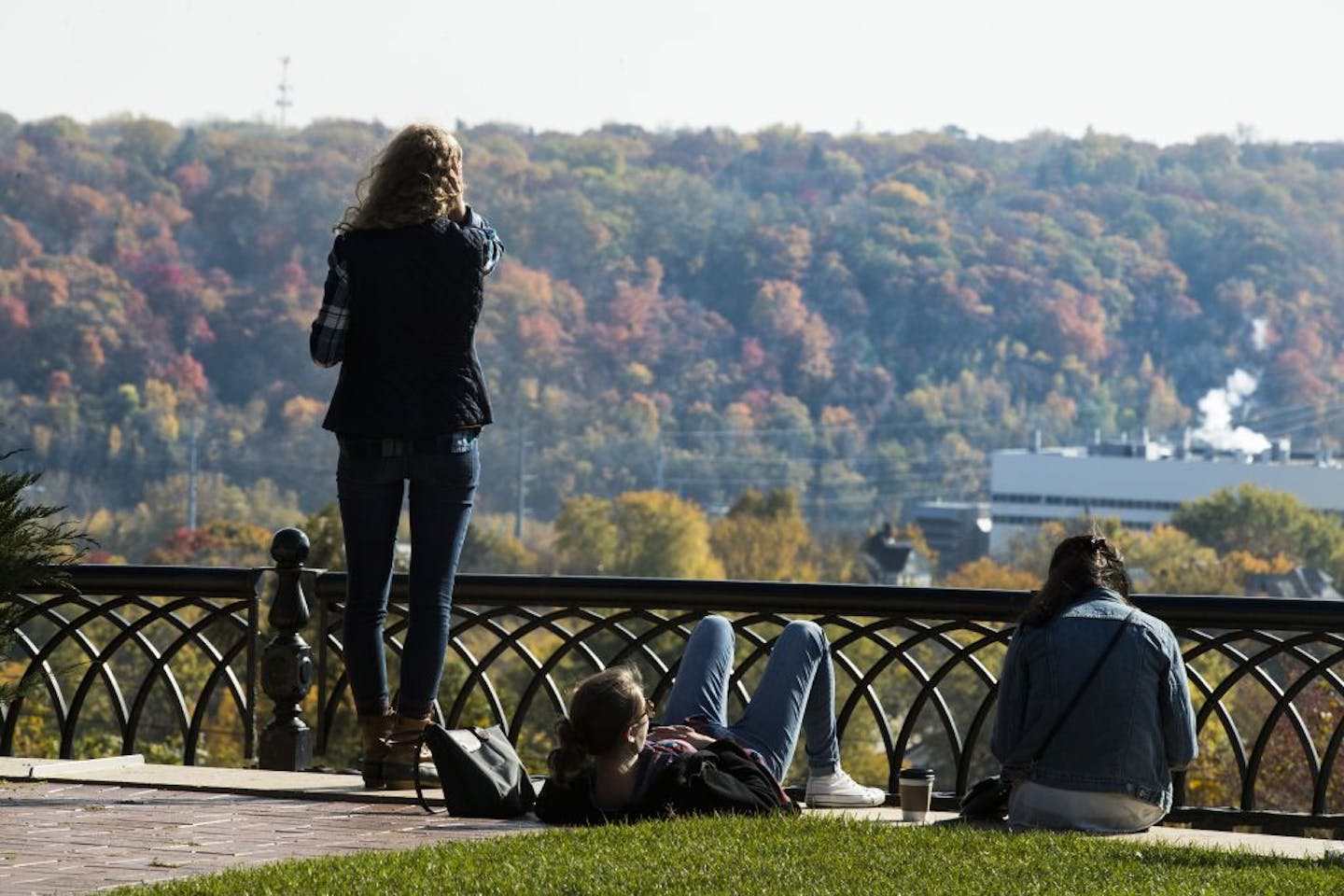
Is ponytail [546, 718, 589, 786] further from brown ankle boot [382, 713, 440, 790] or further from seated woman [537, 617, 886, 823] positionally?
brown ankle boot [382, 713, 440, 790]

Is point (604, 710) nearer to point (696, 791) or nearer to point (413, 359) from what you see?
point (696, 791)

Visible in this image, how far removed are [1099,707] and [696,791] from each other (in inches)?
40.2

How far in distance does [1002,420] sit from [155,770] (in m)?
116

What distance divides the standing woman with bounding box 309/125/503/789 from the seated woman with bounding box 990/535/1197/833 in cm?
158

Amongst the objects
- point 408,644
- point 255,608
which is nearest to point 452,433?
point 408,644

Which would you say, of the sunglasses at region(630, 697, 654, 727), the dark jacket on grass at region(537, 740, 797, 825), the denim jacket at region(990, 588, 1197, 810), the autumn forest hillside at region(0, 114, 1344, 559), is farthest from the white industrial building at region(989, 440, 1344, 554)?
the sunglasses at region(630, 697, 654, 727)

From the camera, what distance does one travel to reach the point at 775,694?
5332mm

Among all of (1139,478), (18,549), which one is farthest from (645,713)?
(1139,478)

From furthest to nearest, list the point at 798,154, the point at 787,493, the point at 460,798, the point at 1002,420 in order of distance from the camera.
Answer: the point at 798,154 < the point at 1002,420 < the point at 787,493 < the point at 460,798

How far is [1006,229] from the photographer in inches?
4803

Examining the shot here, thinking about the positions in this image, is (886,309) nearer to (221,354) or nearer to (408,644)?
(221,354)

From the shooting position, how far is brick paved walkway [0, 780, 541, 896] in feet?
15.1

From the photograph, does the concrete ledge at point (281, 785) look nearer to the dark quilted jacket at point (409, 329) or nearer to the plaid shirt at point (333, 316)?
the dark quilted jacket at point (409, 329)

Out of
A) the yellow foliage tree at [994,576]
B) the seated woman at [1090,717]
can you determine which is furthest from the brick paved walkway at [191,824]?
the yellow foliage tree at [994,576]
